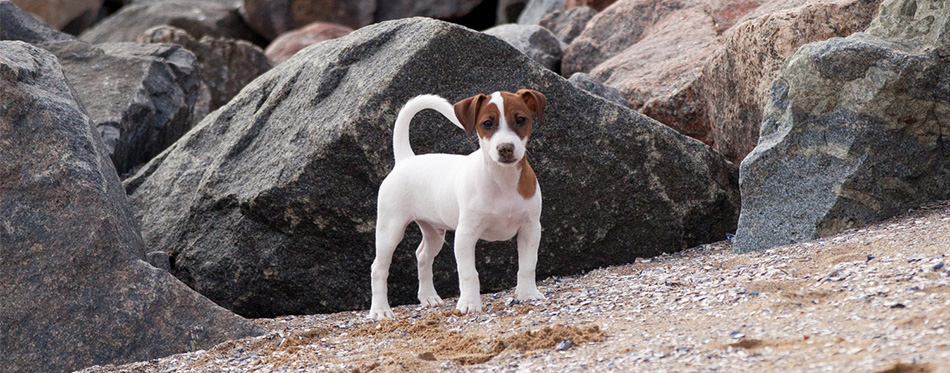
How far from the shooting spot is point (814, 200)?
6961mm

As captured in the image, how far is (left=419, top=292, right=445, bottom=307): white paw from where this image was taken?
7.01 meters

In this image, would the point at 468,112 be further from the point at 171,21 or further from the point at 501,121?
the point at 171,21

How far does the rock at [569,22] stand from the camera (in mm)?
15688

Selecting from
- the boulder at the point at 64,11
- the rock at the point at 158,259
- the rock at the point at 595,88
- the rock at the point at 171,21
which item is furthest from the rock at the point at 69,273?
the boulder at the point at 64,11

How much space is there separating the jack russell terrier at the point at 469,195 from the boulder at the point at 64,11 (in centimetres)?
2295

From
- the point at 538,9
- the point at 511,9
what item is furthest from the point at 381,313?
the point at 511,9

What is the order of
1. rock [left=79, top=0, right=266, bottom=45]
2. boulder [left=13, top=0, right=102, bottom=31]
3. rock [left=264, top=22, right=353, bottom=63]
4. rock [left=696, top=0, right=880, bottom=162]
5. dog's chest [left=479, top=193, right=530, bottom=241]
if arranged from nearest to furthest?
dog's chest [left=479, top=193, right=530, bottom=241], rock [left=696, top=0, right=880, bottom=162], rock [left=264, top=22, right=353, bottom=63], rock [left=79, top=0, right=266, bottom=45], boulder [left=13, top=0, right=102, bottom=31]

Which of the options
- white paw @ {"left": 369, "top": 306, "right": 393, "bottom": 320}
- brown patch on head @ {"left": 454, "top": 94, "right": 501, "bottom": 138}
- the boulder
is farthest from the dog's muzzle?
the boulder

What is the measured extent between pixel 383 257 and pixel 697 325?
2.56 m

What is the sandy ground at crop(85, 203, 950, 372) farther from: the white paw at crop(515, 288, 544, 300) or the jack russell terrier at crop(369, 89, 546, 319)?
the jack russell terrier at crop(369, 89, 546, 319)

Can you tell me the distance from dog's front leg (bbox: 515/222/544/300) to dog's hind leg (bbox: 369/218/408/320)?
888mm

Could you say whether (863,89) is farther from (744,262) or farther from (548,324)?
(548,324)

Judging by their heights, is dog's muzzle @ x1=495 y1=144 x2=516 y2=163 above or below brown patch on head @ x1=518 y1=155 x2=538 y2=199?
above

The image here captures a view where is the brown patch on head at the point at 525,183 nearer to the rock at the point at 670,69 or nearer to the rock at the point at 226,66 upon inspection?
the rock at the point at 670,69
